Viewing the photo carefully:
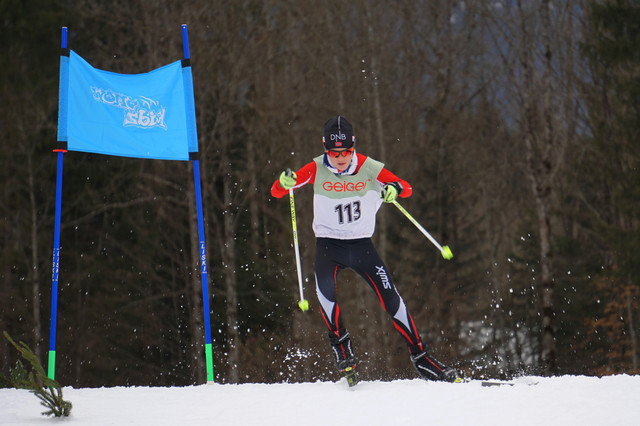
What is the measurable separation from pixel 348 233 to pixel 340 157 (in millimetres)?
616

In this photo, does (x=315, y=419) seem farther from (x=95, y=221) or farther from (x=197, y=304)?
(x=95, y=221)

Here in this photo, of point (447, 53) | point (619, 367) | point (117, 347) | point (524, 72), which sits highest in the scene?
point (447, 53)

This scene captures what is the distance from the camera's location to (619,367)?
58.0 feet

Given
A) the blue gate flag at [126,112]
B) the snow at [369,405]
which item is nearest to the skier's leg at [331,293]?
the snow at [369,405]

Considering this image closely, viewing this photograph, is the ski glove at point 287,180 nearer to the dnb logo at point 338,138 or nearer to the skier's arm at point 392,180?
the dnb logo at point 338,138

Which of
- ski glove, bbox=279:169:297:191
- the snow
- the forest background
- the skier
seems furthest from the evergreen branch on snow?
the forest background

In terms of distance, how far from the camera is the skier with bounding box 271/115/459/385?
563 cm

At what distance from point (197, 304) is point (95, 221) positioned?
15.9ft

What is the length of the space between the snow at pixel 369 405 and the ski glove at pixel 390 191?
1.43 meters

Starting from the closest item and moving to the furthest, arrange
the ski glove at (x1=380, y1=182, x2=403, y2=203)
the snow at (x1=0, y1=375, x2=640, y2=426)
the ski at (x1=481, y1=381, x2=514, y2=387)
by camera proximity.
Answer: the snow at (x1=0, y1=375, x2=640, y2=426) < the ski at (x1=481, y1=381, x2=514, y2=387) < the ski glove at (x1=380, y1=182, x2=403, y2=203)

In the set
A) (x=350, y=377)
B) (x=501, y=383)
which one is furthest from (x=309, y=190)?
(x=501, y=383)

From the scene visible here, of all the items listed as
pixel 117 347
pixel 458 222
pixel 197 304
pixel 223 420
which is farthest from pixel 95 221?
pixel 223 420

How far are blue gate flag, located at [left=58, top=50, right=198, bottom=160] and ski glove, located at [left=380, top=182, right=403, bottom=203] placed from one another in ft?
6.01

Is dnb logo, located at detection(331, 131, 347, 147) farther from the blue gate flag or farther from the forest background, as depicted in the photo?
the forest background
